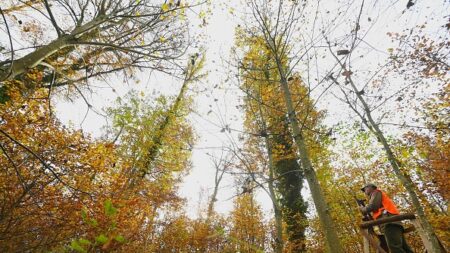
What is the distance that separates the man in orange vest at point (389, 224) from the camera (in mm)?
4121

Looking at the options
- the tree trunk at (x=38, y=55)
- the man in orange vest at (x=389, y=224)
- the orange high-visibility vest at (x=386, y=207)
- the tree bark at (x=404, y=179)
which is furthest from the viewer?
the tree bark at (x=404, y=179)

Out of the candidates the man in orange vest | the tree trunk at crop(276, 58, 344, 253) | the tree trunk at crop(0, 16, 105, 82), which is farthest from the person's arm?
the tree trunk at crop(0, 16, 105, 82)

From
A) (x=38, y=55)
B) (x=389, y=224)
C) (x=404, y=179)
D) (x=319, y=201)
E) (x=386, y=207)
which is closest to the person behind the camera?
(x=319, y=201)

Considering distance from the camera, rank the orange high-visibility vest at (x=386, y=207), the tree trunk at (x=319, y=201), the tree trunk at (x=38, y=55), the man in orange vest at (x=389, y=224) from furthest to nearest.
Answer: the orange high-visibility vest at (x=386, y=207) < the man in orange vest at (x=389, y=224) < the tree trunk at (x=38, y=55) < the tree trunk at (x=319, y=201)

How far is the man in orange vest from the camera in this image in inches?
162

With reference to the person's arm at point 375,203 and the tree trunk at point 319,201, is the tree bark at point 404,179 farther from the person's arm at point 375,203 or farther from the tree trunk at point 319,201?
the tree trunk at point 319,201

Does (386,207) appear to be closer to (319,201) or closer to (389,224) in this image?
(389,224)

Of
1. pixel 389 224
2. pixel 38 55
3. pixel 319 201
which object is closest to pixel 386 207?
pixel 389 224

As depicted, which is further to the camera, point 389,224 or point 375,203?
point 375,203

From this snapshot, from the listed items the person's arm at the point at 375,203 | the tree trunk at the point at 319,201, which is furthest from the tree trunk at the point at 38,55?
the person's arm at the point at 375,203

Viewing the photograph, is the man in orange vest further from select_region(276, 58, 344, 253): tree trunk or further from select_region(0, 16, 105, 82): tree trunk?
select_region(0, 16, 105, 82): tree trunk

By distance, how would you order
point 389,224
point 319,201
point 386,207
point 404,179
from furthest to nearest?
1. point 404,179
2. point 386,207
3. point 389,224
4. point 319,201

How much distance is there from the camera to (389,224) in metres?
4.24

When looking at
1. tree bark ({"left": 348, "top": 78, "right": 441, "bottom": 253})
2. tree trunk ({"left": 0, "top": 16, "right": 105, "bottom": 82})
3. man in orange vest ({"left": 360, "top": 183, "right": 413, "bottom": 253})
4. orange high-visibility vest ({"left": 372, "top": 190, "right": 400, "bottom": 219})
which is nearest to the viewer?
tree trunk ({"left": 0, "top": 16, "right": 105, "bottom": 82})
